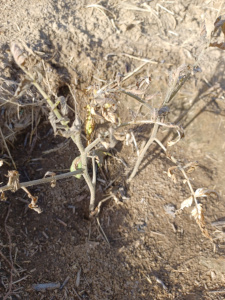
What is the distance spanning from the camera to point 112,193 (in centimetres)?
206

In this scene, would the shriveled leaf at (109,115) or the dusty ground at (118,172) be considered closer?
the shriveled leaf at (109,115)

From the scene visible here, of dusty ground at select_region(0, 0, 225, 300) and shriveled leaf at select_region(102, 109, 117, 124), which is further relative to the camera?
dusty ground at select_region(0, 0, 225, 300)

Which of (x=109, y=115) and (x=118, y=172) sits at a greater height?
(x=109, y=115)

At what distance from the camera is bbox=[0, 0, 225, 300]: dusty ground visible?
176 cm

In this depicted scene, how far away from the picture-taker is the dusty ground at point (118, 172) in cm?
176

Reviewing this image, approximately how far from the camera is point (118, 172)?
2178 mm

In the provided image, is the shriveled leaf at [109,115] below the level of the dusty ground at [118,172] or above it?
above

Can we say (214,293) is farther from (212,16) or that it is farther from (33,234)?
(212,16)

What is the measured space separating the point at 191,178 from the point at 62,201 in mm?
957

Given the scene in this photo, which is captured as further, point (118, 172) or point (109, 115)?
point (118, 172)

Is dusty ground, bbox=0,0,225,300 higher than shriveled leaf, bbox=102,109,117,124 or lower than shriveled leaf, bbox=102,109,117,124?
lower

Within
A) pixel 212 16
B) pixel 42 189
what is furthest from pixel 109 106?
pixel 212 16

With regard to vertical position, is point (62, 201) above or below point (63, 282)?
above

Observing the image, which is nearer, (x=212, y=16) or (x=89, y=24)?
(x=89, y=24)
